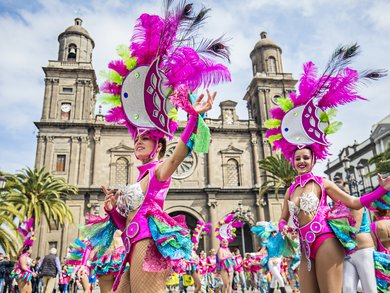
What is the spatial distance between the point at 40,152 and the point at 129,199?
26.8 meters

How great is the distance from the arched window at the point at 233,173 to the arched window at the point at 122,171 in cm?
891

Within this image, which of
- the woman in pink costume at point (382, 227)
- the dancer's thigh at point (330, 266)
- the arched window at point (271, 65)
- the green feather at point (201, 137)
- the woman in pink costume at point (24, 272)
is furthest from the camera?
the arched window at point (271, 65)

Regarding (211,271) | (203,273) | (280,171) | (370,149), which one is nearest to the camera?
(203,273)

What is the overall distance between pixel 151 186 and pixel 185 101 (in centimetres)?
79

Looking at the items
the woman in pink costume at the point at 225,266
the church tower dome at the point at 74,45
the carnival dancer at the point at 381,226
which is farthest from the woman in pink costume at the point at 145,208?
the church tower dome at the point at 74,45

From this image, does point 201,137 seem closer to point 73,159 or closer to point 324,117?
point 324,117

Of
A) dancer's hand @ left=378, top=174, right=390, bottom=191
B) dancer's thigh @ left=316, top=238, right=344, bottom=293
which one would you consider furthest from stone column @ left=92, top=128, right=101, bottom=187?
dancer's hand @ left=378, top=174, right=390, bottom=191

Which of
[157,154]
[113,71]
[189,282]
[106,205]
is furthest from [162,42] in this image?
[189,282]

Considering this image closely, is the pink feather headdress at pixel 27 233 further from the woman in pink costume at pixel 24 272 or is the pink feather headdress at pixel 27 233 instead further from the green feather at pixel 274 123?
the green feather at pixel 274 123

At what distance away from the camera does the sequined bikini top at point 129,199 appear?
2875mm

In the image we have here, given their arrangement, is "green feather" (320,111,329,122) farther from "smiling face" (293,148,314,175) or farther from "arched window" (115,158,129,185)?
"arched window" (115,158,129,185)

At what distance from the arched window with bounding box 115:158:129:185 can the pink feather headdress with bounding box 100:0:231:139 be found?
26.0 metres

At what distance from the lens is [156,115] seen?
3232mm

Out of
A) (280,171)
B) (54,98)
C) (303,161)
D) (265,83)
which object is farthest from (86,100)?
(303,161)
